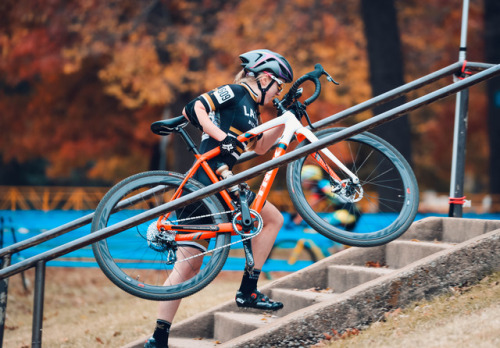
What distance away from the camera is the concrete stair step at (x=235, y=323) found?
4.83 meters

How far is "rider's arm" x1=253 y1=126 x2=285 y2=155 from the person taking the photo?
478 centimetres

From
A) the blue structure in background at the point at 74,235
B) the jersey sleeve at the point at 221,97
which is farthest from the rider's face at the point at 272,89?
the blue structure in background at the point at 74,235

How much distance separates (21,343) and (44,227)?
4183 mm

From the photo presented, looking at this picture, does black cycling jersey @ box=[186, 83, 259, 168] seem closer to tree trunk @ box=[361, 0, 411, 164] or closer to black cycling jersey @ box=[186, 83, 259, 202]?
black cycling jersey @ box=[186, 83, 259, 202]

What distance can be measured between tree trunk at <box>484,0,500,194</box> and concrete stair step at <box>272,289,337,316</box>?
9.27m

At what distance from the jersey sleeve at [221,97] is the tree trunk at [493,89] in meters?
9.83

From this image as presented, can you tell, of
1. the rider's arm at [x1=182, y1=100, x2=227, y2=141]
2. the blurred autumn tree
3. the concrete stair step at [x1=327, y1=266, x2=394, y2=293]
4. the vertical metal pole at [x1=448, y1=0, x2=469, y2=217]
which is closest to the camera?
the rider's arm at [x1=182, y1=100, x2=227, y2=141]

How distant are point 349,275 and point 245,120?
1523 millimetres

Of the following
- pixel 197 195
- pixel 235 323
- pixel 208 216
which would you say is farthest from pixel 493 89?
pixel 197 195

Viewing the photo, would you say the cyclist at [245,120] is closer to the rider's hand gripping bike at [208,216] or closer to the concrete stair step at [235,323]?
the rider's hand gripping bike at [208,216]

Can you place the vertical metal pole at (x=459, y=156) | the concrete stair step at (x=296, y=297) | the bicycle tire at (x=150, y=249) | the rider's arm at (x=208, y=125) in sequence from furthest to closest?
the vertical metal pole at (x=459, y=156) → the concrete stair step at (x=296, y=297) → the rider's arm at (x=208, y=125) → the bicycle tire at (x=150, y=249)

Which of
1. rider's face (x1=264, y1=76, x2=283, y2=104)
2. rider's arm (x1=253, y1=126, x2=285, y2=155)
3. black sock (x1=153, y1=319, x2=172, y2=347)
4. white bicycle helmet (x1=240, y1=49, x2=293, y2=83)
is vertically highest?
white bicycle helmet (x1=240, y1=49, x2=293, y2=83)

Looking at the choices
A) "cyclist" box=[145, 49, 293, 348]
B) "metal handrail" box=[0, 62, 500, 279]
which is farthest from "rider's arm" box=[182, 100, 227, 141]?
"metal handrail" box=[0, 62, 500, 279]

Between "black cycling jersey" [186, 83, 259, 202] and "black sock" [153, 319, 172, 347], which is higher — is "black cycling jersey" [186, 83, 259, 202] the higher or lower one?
the higher one
